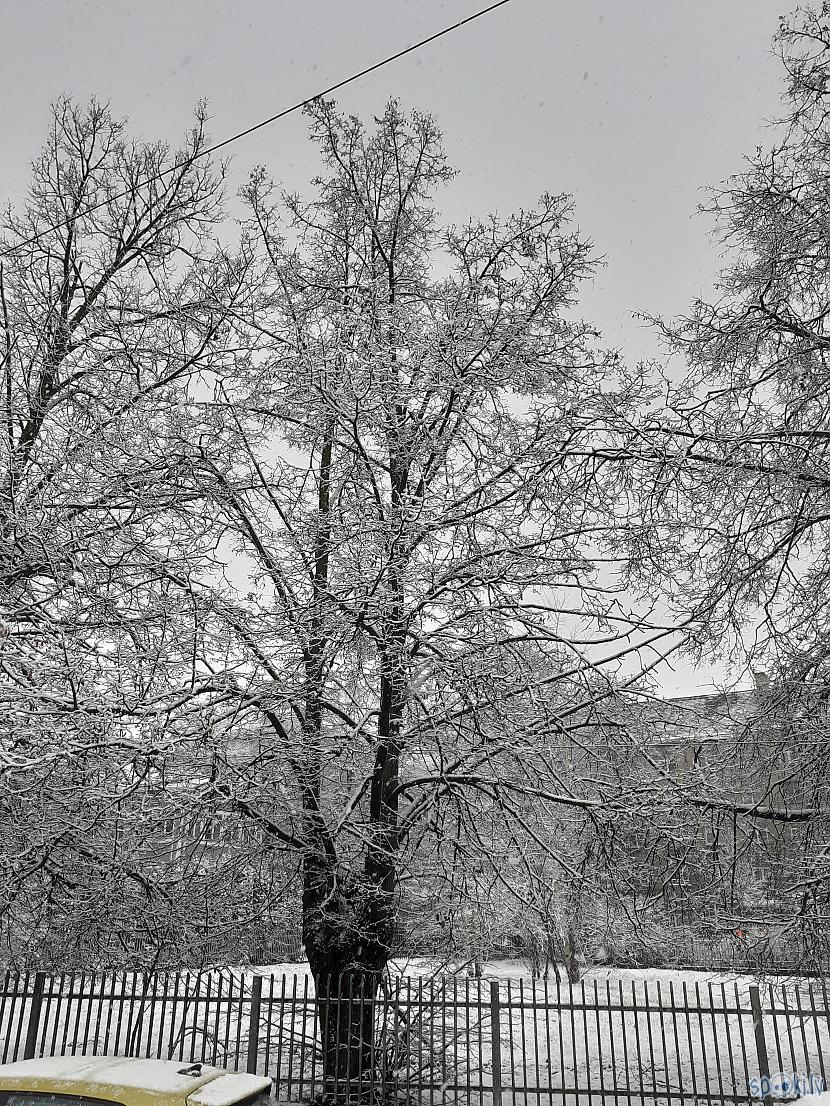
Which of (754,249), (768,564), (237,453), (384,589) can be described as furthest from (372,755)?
(754,249)

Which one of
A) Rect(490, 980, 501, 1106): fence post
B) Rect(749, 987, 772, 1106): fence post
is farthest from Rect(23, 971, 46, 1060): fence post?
Rect(749, 987, 772, 1106): fence post

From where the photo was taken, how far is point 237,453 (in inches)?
396

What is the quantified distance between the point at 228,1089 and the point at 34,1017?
759cm

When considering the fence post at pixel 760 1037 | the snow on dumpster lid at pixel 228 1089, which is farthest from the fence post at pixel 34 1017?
the fence post at pixel 760 1037

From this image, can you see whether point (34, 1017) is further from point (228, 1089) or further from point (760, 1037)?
point (760, 1037)

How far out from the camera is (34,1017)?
384 inches

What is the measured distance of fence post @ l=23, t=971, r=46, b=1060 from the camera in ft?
Answer: 31.5

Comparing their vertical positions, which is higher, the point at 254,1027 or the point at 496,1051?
the point at 254,1027

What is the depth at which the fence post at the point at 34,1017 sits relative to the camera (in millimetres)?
Answer: 9612

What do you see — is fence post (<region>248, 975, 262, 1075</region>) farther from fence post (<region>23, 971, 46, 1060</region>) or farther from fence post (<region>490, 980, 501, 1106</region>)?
fence post (<region>23, 971, 46, 1060</region>)

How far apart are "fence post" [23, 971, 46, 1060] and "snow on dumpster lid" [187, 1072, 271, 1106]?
715 centimetres

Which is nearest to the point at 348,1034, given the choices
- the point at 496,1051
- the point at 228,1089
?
the point at 496,1051

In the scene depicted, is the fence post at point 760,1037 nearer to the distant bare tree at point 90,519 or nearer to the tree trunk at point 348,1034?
the tree trunk at point 348,1034

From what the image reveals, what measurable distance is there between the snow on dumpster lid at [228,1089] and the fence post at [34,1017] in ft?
23.5
